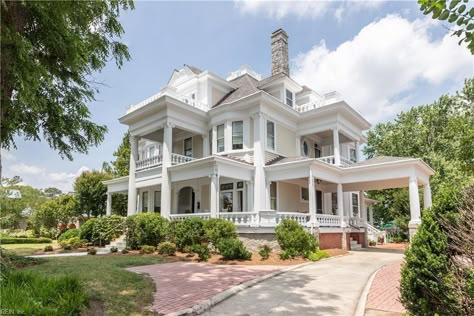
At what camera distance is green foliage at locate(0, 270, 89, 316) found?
4.23 m

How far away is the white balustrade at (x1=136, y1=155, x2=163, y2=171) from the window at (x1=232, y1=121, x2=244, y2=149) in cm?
477

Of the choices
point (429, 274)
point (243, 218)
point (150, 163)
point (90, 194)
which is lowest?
point (429, 274)

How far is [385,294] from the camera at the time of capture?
696 centimetres

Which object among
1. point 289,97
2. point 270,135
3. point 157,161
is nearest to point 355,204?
point 289,97

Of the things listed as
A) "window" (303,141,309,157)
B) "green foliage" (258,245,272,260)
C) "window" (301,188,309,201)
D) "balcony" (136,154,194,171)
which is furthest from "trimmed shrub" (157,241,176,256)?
"window" (303,141,309,157)

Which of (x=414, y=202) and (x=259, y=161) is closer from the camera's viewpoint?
(x=414, y=202)

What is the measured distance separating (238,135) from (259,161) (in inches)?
91.0

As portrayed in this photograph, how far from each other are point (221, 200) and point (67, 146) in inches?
439

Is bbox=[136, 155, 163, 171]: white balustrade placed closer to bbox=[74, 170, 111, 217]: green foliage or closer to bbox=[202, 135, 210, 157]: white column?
bbox=[202, 135, 210, 157]: white column

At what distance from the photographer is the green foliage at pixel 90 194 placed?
2862 cm

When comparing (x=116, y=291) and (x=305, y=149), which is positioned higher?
(x=305, y=149)

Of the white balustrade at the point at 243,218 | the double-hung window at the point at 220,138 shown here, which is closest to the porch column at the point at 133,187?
the double-hung window at the point at 220,138

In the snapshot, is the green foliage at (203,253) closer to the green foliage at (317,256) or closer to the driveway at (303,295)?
the driveway at (303,295)

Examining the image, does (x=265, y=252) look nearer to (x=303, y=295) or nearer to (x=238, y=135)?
(x=303, y=295)
